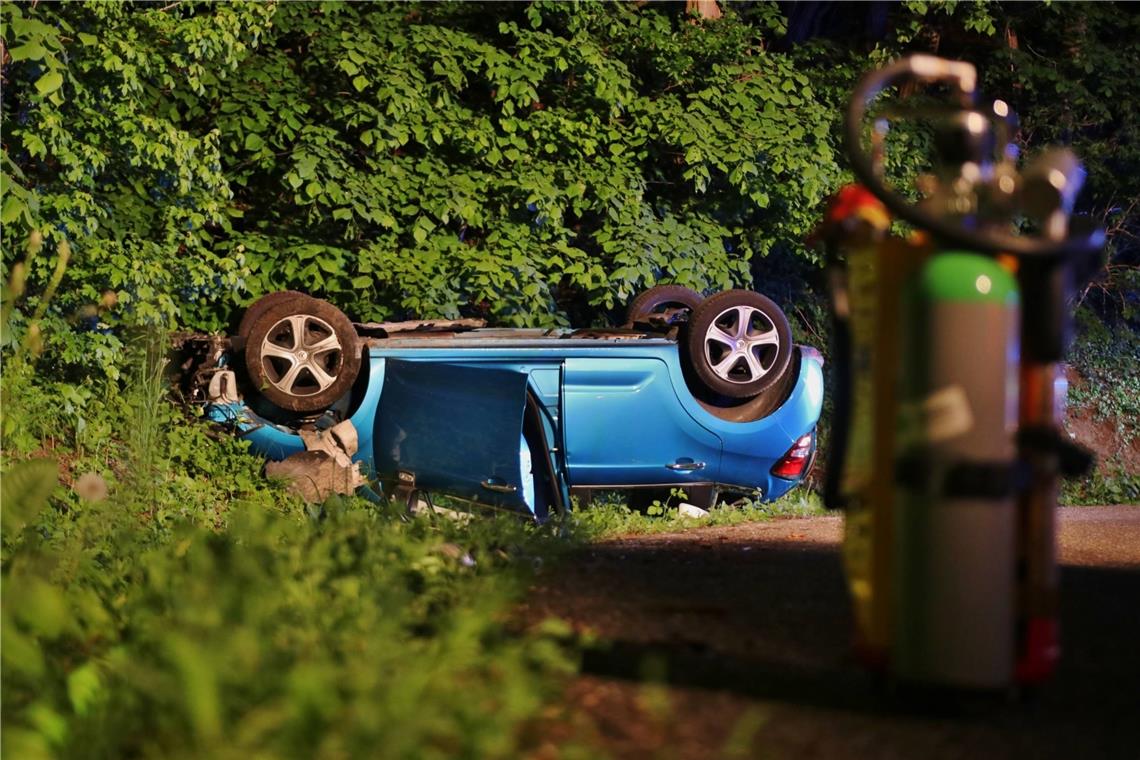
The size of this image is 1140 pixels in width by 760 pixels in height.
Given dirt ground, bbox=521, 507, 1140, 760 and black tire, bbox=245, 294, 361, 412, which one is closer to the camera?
dirt ground, bbox=521, 507, 1140, 760

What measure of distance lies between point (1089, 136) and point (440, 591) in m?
18.9

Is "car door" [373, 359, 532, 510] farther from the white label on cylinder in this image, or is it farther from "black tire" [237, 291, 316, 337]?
the white label on cylinder

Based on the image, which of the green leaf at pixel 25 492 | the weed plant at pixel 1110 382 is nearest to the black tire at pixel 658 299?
the green leaf at pixel 25 492

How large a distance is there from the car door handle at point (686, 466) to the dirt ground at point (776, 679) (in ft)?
14.8

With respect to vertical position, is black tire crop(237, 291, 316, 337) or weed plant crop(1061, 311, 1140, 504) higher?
black tire crop(237, 291, 316, 337)

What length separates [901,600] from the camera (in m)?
3.76

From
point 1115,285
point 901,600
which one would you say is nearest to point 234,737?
point 901,600

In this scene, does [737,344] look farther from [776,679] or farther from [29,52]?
[776,679]

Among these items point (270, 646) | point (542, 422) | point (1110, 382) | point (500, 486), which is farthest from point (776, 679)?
point (1110, 382)

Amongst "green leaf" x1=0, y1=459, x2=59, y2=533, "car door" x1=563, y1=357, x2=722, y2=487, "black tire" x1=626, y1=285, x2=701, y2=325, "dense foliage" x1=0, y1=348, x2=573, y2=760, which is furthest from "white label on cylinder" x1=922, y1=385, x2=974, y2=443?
"black tire" x1=626, y1=285, x2=701, y2=325

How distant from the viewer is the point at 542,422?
10.6 metres

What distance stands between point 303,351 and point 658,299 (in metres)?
3.63

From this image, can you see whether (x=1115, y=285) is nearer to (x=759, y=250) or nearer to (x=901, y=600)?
(x=759, y=250)

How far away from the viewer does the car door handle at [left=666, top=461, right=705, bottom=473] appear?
11289mm
